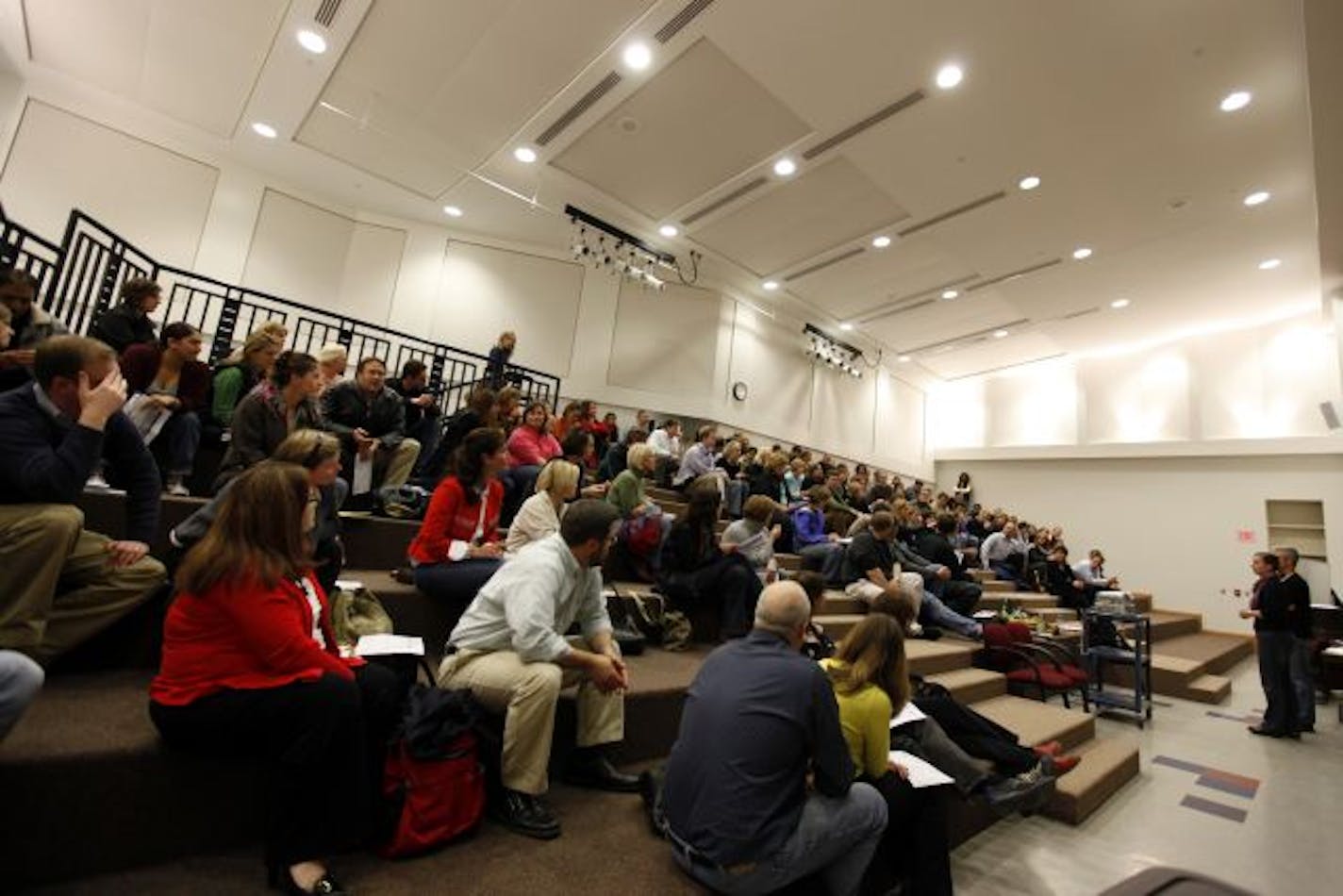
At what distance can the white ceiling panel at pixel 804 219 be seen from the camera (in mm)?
7660

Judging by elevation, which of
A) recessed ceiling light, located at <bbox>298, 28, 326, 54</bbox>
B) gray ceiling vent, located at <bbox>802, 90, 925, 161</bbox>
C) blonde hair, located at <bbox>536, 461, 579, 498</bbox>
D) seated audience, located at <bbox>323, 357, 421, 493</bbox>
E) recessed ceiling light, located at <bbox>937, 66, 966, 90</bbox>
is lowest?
blonde hair, located at <bbox>536, 461, 579, 498</bbox>

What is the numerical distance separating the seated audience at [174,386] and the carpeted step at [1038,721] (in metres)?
5.19

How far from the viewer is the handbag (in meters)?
2.40

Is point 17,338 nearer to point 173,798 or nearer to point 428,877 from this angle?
point 173,798

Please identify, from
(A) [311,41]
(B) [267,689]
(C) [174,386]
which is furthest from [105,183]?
(B) [267,689]

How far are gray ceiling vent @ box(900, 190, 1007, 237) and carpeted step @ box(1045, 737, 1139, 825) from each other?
633cm

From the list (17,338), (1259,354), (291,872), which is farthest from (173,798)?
(1259,354)

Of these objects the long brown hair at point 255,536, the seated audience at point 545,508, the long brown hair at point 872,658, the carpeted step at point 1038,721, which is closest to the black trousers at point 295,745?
the long brown hair at point 255,536

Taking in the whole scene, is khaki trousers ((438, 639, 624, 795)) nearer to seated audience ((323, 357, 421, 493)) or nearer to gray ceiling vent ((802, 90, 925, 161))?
seated audience ((323, 357, 421, 493))

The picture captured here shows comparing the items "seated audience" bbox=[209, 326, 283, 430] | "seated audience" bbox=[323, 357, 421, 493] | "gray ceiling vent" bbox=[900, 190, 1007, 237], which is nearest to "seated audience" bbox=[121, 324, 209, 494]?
"seated audience" bbox=[209, 326, 283, 430]

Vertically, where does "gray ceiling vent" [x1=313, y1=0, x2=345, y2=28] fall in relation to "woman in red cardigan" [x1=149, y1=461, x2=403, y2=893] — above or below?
above

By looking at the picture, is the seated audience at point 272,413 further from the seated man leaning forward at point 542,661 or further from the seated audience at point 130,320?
the seated man leaning forward at point 542,661

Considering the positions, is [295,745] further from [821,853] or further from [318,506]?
[821,853]

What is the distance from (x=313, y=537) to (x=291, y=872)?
1.27m
